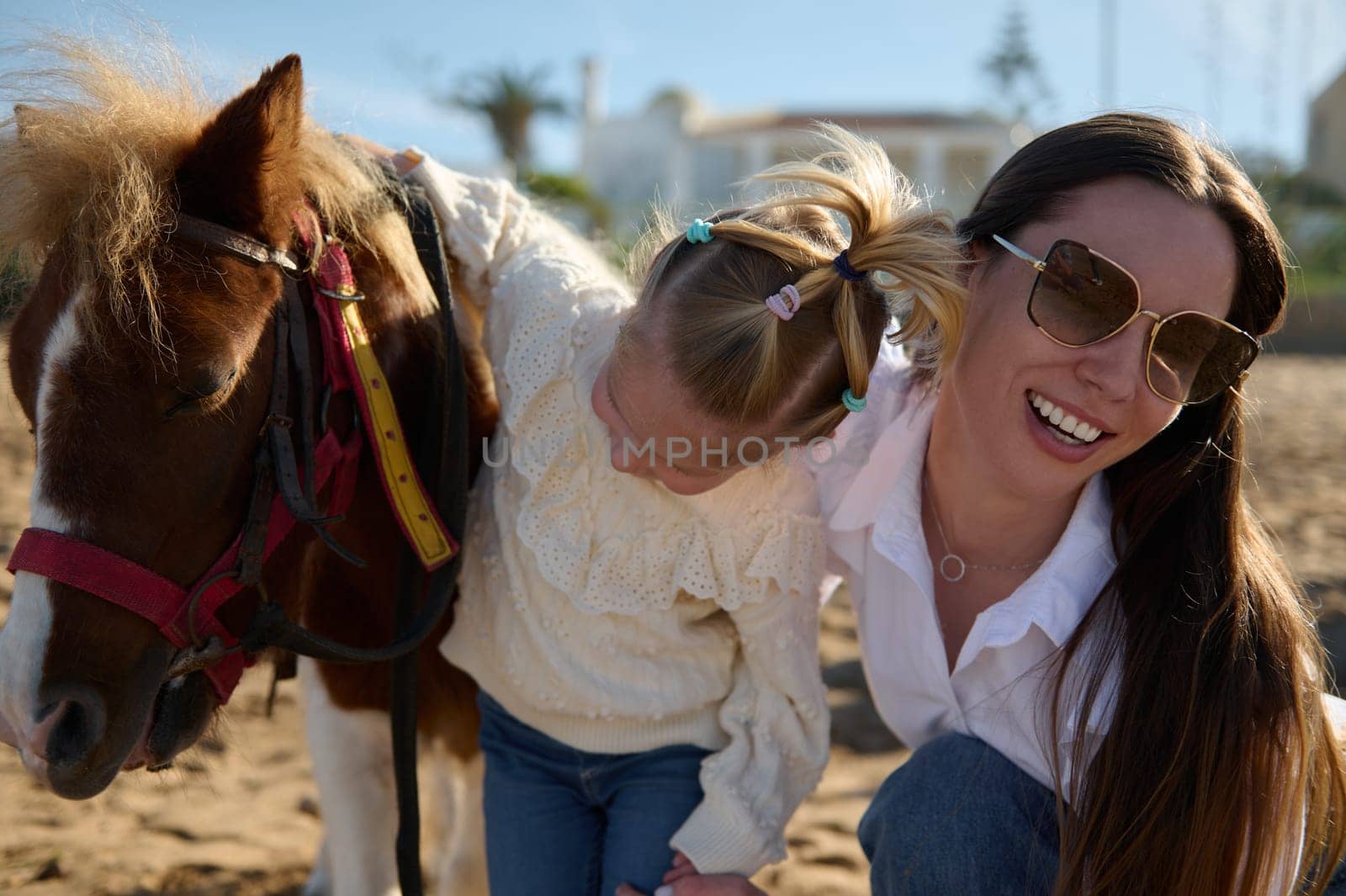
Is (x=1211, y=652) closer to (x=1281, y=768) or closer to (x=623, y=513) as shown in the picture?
(x=1281, y=768)

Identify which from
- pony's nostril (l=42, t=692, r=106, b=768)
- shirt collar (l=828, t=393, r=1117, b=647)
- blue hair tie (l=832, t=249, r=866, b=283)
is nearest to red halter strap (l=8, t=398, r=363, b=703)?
pony's nostril (l=42, t=692, r=106, b=768)

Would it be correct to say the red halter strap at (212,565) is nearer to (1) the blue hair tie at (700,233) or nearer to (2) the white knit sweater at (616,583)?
(2) the white knit sweater at (616,583)

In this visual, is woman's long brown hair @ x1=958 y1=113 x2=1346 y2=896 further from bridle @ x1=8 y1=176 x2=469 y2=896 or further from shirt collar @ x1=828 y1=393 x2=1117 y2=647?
bridle @ x1=8 y1=176 x2=469 y2=896

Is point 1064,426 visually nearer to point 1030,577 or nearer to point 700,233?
point 1030,577

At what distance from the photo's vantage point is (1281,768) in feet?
4.99

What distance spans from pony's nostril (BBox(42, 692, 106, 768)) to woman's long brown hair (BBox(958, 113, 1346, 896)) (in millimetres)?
1332

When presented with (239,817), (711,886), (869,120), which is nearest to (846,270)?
(711,886)

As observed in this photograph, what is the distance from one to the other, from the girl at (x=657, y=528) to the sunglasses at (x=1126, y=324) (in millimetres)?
176

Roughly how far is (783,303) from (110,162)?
89 cm

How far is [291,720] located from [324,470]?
193cm

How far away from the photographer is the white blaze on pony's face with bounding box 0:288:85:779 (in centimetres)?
119

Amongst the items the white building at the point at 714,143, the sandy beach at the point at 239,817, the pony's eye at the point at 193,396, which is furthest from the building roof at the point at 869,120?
the pony's eye at the point at 193,396

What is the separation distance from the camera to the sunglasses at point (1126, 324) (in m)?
1.51

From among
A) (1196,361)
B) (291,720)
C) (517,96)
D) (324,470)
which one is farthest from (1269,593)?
(517,96)
